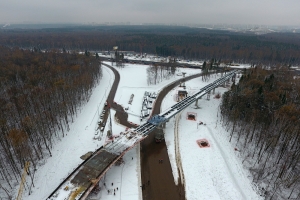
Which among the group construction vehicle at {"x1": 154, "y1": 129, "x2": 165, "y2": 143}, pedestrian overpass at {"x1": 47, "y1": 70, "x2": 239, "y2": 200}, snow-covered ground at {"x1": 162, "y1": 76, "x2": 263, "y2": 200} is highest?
pedestrian overpass at {"x1": 47, "y1": 70, "x2": 239, "y2": 200}

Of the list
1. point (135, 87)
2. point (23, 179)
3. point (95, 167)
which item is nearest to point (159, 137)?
point (95, 167)

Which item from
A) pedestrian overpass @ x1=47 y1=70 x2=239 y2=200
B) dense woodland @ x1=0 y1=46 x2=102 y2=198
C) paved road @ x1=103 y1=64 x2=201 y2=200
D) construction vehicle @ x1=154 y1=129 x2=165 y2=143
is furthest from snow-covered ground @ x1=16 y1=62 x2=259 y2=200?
pedestrian overpass @ x1=47 y1=70 x2=239 y2=200

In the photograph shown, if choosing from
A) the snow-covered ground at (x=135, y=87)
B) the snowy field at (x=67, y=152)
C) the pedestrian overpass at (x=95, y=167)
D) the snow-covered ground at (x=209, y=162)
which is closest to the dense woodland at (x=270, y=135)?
the snow-covered ground at (x=209, y=162)

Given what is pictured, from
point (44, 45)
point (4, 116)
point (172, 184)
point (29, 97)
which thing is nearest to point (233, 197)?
point (172, 184)

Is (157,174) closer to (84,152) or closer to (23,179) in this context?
(84,152)

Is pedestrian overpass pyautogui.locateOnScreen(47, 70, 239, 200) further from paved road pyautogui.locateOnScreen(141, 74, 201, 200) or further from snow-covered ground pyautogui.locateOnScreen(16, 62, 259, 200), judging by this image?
paved road pyautogui.locateOnScreen(141, 74, 201, 200)

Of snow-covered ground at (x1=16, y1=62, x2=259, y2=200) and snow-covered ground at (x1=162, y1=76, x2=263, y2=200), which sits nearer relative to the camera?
snow-covered ground at (x1=16, y1=62, x2=259, y2=200)

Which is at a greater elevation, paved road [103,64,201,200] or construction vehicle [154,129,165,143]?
construction vehicle [154,129,165,143]
